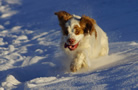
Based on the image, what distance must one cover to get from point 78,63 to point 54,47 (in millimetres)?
2209

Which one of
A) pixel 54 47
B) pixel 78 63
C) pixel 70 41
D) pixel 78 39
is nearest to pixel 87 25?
pixel 78 39

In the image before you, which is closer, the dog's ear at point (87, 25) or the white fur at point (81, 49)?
the white fur at point (81, 49)

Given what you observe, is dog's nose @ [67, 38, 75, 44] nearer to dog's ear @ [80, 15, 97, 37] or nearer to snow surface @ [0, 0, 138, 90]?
dog's ear @ [80, 15, 97, 37]

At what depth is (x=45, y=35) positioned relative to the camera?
805 cm

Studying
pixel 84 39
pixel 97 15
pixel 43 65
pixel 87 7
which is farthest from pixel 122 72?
pixel 87 7

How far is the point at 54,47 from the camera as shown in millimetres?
6727

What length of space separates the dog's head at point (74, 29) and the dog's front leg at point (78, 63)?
154 millimetres

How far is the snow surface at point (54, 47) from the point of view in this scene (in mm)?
3533

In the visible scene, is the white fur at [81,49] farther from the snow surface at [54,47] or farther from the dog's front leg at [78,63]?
the snow surface at [54,47]

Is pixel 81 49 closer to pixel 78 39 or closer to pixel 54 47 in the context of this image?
pixel 78 39

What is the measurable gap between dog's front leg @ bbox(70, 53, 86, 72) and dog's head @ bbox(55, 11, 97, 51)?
0.50 feet

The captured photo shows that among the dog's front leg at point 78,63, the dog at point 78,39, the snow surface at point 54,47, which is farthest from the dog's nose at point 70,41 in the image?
the snow surface at point 54,47

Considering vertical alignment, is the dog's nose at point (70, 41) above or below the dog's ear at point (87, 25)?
below

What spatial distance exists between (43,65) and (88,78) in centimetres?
177
